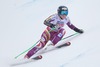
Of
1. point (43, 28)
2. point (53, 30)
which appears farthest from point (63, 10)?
point (43, 28)

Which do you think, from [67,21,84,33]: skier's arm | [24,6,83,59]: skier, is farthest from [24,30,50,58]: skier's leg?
[67,21,84,33]: skier's arm

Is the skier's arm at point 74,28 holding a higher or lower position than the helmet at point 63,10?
lower

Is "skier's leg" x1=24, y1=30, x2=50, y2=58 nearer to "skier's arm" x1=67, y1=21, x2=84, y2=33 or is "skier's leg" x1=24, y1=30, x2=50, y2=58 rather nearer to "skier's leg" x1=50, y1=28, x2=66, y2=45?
"skier's leg" x1=50, y1=28, x2=66, y2=45

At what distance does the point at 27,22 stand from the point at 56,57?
1.93ft

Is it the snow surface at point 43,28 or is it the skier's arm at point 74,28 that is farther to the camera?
the skier's arm at point 74,28

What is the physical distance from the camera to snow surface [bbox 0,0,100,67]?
200 cm

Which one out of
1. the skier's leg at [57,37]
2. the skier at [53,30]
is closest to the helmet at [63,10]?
the skier at [53,30]

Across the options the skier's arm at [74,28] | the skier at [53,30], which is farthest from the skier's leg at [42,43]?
the skier's arm at [74,28]

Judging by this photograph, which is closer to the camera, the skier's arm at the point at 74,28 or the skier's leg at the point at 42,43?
the skier's leg at the point at 42,43

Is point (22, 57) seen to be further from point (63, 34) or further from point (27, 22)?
point (27, 22)

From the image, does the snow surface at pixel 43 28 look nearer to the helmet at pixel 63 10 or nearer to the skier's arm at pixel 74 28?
the skier's arm at pixel 74 28

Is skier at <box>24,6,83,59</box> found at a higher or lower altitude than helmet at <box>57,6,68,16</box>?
lower

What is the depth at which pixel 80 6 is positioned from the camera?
8.57 feet

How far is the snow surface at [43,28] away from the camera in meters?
2.00
